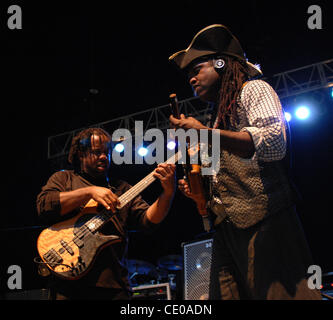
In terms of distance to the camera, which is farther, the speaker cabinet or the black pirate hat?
the speaker cabinet

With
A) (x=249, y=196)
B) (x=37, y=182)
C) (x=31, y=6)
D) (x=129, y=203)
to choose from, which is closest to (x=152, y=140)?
(x=37, y=182)

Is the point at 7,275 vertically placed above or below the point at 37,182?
below

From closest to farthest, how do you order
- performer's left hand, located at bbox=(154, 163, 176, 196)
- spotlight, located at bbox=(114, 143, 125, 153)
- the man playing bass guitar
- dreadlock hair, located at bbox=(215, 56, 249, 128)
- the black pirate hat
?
1. dreadlock hair, located at bbox=(215, 56, 249, 128)
2. the black pirate hat
3. the man playing bass guitar
4. performer's left hand, located at bbox=(154, 163, 176, 196)
5. spotlight, located at bbox=(114, 143, 125, 153)

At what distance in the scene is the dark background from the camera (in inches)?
230

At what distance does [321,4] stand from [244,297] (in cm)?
544

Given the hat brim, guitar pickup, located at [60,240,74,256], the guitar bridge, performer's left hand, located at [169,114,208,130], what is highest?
the hat brim

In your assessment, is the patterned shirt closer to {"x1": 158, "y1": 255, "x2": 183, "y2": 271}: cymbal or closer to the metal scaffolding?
the metal scaffolding

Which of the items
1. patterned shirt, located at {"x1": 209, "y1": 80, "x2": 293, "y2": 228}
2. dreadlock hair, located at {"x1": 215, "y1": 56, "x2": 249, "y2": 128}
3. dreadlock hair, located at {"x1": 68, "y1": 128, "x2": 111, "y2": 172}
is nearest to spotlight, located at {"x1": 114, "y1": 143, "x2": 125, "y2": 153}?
dreadlock hair, located at {"x1": 68, "y1": 128, "x2": 111, "y2": 172}

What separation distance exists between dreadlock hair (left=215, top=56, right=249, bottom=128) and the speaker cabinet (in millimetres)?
1922

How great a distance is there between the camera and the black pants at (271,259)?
1690 millimetres

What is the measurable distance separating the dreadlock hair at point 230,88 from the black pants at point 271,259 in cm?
59

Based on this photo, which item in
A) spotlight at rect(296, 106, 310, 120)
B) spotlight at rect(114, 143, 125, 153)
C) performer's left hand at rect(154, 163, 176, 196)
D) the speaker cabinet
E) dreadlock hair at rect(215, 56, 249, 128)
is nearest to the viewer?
dreadlock hair at rect(215, 56, 249, 128)
